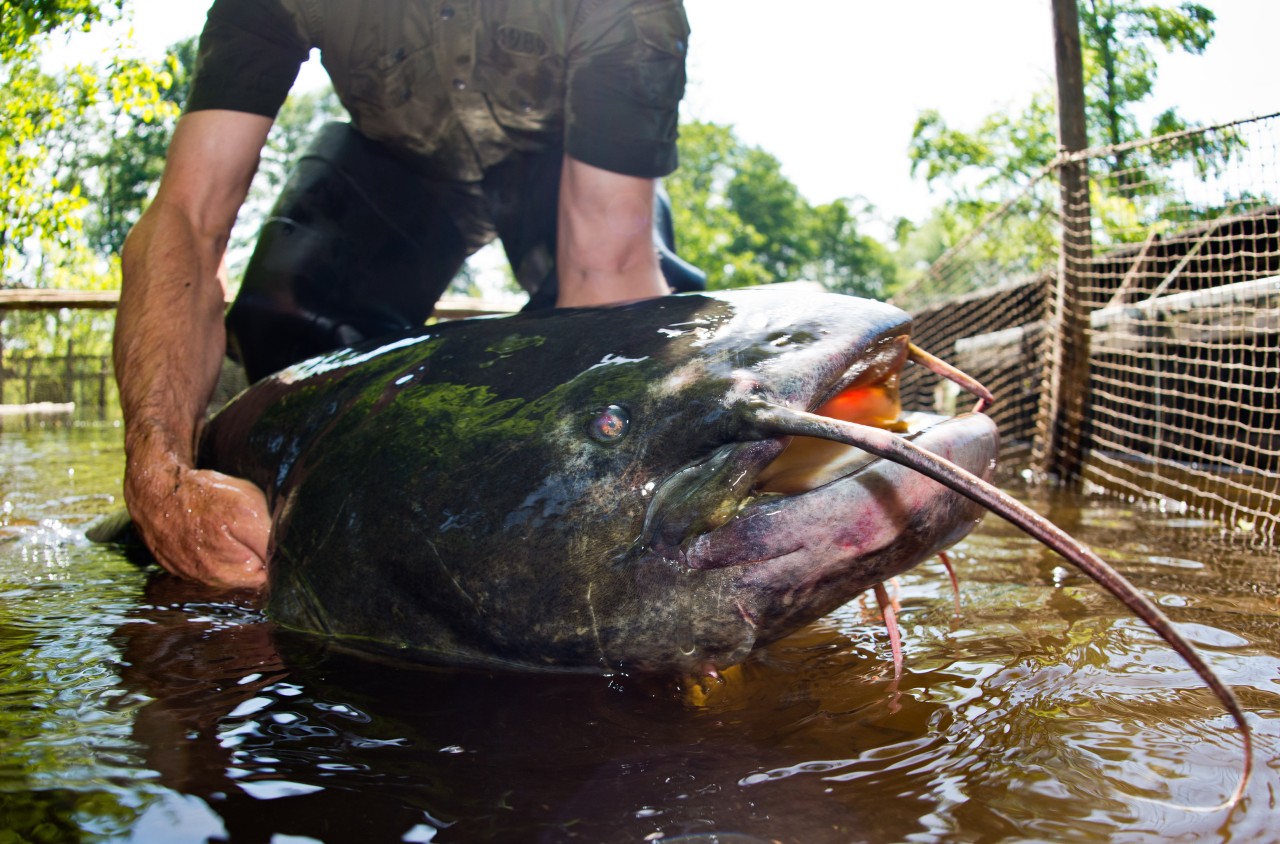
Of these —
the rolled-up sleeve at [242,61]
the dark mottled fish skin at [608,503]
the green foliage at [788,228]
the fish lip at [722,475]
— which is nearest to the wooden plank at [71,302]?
the rolled-up sleeve at [242,61]

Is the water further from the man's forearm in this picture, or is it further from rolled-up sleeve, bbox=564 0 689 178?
rolled-up sleeve, bbox=564 0 689 178

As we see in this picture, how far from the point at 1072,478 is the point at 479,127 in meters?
4.13

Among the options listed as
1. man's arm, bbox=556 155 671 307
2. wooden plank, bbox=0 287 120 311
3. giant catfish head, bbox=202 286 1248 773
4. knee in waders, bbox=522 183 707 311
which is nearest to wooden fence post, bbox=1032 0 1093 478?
knee in waders, bbox=522 183 707 311

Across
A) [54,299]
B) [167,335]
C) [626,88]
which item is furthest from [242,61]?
[54,299]

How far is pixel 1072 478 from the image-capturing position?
5.62 metres

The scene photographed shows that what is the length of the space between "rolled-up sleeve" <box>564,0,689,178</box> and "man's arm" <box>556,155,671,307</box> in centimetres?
5

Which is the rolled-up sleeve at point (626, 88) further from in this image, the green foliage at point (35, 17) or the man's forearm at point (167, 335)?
the green foliage at point (35, 17)

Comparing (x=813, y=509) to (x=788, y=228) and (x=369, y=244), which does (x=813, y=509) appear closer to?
(x=369, y=244)

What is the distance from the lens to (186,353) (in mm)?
2453

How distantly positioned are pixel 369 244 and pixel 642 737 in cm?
246

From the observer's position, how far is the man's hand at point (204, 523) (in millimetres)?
1980

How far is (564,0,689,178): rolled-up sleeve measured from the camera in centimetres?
256

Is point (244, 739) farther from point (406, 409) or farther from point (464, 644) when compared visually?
point (406, 409)

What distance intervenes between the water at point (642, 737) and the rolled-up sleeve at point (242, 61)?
1495 mm
